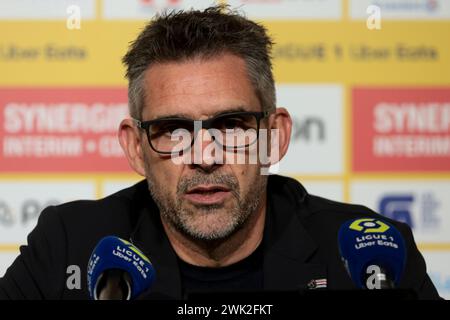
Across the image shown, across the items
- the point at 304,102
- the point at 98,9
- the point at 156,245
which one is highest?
the point at 98,9

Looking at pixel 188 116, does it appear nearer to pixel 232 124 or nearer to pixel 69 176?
pixel 232 124

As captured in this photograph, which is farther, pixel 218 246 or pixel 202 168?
pixel 218 246

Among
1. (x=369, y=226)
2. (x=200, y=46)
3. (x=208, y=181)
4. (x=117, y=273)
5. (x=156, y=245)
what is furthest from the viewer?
(x=156, y=245)

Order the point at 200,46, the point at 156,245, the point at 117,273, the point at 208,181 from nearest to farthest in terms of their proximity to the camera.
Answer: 1. the point at 117,273
2. the point at 208,181
3. the point at 200,46
4. the point at 156,245

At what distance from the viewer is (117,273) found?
111cm

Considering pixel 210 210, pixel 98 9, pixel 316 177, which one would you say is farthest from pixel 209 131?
pixel 98 9

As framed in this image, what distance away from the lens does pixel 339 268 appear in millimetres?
1723

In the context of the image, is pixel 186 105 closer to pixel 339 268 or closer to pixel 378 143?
pixel 339 268

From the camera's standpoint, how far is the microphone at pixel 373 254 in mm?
1142

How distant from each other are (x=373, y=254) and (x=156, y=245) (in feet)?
2.20

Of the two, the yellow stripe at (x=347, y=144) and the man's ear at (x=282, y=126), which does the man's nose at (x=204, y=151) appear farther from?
the yellow stripe at (x=347, y=144)

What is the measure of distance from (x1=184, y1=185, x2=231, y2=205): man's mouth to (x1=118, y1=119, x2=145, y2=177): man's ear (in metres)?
0.23

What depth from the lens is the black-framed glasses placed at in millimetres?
1486
